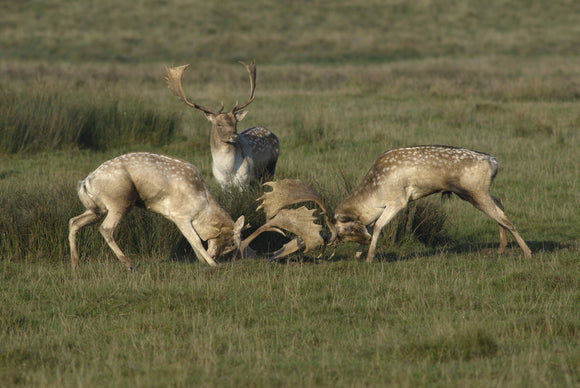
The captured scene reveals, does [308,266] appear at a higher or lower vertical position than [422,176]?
lower

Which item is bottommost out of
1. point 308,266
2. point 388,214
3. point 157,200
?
point 308,266

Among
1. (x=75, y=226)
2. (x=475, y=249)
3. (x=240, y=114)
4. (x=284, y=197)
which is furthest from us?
(x=240, y=114)

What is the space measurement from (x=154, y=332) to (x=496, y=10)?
53.8 metres

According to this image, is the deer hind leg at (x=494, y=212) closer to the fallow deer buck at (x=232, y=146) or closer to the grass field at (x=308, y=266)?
the grass field at (x=308, y=266)

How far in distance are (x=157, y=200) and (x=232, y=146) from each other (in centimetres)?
258

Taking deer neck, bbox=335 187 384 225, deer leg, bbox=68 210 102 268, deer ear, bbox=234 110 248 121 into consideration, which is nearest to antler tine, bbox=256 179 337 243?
deer neck, bbox=335 187 384 225

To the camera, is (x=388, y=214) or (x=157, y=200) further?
(x=388, y=214)

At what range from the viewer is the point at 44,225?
8836 mm

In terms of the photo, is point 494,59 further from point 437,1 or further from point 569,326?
point 569,326

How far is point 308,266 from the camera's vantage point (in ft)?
26.7

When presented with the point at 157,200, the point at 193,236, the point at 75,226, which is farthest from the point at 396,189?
the point at 75,226

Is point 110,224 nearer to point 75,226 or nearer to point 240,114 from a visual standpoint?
point 75,226

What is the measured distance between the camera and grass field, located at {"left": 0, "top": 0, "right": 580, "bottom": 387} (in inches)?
209

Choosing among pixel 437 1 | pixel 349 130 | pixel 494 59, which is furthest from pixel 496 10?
pixel 349 130
